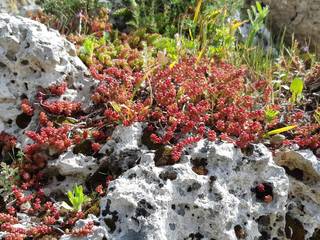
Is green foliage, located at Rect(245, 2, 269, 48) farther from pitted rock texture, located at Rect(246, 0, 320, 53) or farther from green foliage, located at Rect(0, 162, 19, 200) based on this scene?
green foliage, located at Rect(0, 162, 19, 200)

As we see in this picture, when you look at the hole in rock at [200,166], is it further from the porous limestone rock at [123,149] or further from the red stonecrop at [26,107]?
the red stonecrop at [26,107]

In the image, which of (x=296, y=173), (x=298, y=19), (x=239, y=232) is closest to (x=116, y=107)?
(x=239, y=232)

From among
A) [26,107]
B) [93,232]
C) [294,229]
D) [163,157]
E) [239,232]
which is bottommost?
[294,229]

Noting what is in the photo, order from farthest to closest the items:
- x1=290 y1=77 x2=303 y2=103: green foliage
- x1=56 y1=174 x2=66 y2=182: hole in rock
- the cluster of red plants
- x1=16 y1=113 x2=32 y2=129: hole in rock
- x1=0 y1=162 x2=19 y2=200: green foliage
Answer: x1=290 y1=77 x2=303 y2=103: green foliage < x1=16 y1=113 x2=32 y2=129: hole in rock < the cluster of red plants < x1=56 y1=174 x2=66 y2=182: hole in rock < x1=0 y1=162 x2=19 y2=200: green foliage

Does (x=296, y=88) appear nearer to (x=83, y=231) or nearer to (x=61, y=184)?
(x=61, y=184)

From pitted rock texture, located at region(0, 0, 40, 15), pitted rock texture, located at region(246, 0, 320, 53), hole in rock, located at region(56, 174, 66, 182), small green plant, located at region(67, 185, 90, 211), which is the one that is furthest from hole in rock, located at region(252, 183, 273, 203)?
pitted rock texture, located at region(0, 0, 40, 15)

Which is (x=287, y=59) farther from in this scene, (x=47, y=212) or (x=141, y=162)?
(x=47, y=212)

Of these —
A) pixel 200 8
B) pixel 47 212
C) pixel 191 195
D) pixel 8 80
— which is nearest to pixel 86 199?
pixel 47 212

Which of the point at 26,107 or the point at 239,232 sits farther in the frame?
the point at 26,107
